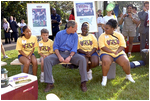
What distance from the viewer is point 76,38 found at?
309 centimetres

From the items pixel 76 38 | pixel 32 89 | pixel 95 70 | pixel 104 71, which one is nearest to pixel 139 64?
pixel 95 70

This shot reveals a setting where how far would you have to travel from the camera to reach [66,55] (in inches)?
119

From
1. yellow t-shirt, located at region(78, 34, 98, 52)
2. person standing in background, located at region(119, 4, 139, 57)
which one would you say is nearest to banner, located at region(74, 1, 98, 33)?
person standing in background, located at region(119, 4, 139, 57)

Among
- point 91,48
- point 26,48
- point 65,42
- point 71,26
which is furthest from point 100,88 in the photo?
point 26,48

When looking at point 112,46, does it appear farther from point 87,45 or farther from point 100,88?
point 100,88

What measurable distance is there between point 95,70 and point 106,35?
112cm

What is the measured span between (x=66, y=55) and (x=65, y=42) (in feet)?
0.88

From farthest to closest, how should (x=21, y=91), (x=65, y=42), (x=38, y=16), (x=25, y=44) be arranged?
1. (x=38, y=16)
2. (x=25, y=44)
3. (x=65, y=42)
4. (x=21, y=91)

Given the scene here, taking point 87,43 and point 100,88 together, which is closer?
point 100,88

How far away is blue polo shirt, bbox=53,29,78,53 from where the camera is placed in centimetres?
306

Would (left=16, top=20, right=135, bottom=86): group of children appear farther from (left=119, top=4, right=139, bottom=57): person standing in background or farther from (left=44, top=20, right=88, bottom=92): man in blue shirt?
(left=119, top=4, right=139, bottom=57): person standing in background

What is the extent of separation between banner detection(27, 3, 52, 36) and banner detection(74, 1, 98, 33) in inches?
32.7

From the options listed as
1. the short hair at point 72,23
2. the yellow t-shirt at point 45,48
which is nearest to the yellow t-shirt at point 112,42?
the short hair at point 72,23

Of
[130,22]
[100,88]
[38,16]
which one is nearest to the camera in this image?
[100,88]
